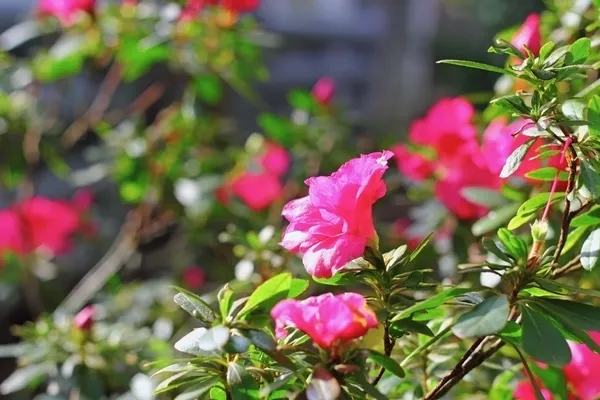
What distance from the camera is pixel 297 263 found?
101 cm

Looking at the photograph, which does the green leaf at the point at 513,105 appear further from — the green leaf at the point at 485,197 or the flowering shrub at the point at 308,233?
the green leaf at the point at 485,197

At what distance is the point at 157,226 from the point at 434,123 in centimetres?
69

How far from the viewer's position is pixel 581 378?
863 mm

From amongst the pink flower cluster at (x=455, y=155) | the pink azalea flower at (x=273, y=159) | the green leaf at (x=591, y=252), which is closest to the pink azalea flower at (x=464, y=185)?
the pink flower cluster at (x=455, y=155)

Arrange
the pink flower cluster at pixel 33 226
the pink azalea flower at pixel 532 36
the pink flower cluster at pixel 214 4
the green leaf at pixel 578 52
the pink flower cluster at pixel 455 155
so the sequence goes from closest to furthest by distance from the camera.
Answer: the green leaf at pixel 578 52 → the pink azalea flower at pixel 532 36 → the pink flower cluster at pixel 455 155 → the pink flower cluster at pixel 214 4 → the pink flower cluster at pixel 33 226

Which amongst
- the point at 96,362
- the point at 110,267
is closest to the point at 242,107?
the point at 110,267

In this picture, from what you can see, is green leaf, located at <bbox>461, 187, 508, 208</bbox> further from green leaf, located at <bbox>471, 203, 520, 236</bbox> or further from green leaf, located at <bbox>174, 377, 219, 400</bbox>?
green leaf, located at <bbox>174, 377, 219, 400</bbox>

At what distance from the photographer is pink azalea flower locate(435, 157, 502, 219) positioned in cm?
112

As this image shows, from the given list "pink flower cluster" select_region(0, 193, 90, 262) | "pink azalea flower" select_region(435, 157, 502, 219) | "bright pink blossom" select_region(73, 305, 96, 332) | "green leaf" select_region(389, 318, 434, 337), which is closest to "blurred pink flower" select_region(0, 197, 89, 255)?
"pink flower cluster" select_region(0, 193, 90, 262)

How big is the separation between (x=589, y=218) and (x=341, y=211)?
23 cm

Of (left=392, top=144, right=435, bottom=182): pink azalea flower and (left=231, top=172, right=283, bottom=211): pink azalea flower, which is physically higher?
(left=392, top=144, right=435, bottom=182): pink azalea flower

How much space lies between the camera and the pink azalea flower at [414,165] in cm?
136

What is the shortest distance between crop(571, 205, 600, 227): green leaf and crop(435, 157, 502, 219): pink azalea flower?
1.28ft

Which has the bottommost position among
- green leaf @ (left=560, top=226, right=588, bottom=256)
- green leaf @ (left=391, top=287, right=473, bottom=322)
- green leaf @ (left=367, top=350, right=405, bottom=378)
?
green leaf @ (left=560, top=226, right=588, bottom=256)
